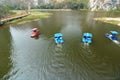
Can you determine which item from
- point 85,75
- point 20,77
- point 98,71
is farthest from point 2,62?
point 98,71

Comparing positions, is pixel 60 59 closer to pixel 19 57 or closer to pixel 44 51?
pixel 44 51

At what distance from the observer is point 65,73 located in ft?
90.2

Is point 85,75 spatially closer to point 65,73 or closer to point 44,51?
point 65,73

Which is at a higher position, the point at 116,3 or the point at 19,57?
the point at 116,3

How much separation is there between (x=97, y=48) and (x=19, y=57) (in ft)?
63.0

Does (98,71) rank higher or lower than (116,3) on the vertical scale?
lower

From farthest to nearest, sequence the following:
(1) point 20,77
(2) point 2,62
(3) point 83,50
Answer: (3) point 83,50 → (2) point 2,62 → (1) point 20,77

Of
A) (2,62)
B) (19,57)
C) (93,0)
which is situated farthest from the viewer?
(93,0)

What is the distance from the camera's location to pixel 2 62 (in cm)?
3256

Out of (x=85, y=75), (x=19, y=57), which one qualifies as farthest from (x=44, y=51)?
(x=85, y=75)

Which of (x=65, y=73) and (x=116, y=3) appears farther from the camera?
(x=116, y=3)

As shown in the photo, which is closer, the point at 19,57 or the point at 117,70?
the point at 117,70

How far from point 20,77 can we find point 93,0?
177219 millimetres

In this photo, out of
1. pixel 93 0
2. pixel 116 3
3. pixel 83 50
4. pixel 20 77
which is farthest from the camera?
pixel 93 0
